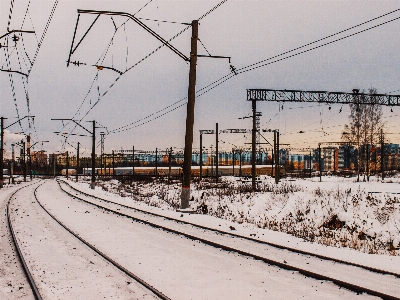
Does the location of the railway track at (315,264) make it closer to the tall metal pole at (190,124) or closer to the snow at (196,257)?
the snow at (196,257)

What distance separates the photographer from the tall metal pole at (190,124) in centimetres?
1848

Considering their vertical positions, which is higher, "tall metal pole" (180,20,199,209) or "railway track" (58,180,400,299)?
"tall metal pole" (180,20,199,209)

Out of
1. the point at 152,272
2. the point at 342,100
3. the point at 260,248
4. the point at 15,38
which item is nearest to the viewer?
the point at 152,272

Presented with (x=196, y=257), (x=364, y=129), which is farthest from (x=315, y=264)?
(x=364, y=129)

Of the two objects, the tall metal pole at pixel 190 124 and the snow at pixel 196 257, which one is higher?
the tall metal pole at pixel 190 124

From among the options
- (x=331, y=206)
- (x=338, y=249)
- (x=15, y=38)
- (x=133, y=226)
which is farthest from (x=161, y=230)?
(x=15, y=38)

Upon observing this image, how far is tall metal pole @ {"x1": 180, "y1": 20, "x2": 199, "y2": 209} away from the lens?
18484mm

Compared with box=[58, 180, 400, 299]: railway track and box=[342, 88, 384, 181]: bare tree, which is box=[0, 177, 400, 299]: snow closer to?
box=[58, 180, 400, 299]: railway track

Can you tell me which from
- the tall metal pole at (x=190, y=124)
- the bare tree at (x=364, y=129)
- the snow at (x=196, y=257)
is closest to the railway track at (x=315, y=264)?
the snow at (x=196, y=257)

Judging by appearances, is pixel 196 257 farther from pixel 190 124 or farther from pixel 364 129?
pixel 364 129

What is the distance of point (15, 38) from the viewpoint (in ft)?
51.9

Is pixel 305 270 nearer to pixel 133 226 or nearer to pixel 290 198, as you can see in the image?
pixel 133 226

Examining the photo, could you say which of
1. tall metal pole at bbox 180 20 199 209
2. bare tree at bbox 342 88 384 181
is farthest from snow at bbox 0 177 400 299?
bare tree at bbox 342 88 384 181

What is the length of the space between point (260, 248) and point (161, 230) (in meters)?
3.97
